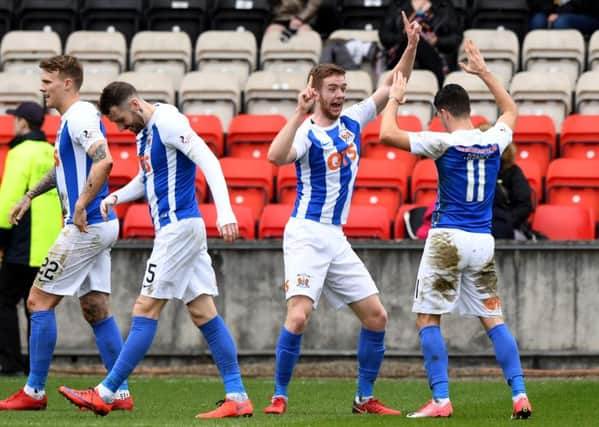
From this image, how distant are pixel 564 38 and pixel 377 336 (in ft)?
27.6

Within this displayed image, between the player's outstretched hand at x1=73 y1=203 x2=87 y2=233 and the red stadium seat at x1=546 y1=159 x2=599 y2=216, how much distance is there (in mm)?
6111

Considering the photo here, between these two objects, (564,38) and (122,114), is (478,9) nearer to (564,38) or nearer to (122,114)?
(564,38)

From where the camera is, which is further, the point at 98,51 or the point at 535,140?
the point at 98,51

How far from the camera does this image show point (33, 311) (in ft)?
33.6

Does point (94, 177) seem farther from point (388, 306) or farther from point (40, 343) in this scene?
point (388, 306)

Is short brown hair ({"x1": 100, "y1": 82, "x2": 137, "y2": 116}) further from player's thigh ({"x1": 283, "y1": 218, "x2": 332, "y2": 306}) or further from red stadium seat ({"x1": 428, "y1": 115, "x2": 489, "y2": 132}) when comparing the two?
red stadium seat ({"x1": 428, "y1": 115, "x2": 489, "y2": 132})

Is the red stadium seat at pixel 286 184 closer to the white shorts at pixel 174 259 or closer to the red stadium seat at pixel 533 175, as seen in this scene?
the red stadium seat at pixel 533 175

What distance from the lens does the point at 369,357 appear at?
10.2 metres

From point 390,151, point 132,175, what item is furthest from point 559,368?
point 132,175

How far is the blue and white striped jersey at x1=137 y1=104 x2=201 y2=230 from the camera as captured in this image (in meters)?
9.62

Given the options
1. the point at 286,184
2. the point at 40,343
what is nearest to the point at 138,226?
the point at 286,184

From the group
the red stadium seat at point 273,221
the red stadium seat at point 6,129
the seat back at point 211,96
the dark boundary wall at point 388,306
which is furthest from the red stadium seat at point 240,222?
the red stadium seat at point 6,129

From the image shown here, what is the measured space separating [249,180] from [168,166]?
5.44 m

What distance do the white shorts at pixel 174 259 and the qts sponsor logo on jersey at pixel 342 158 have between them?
940 mm
